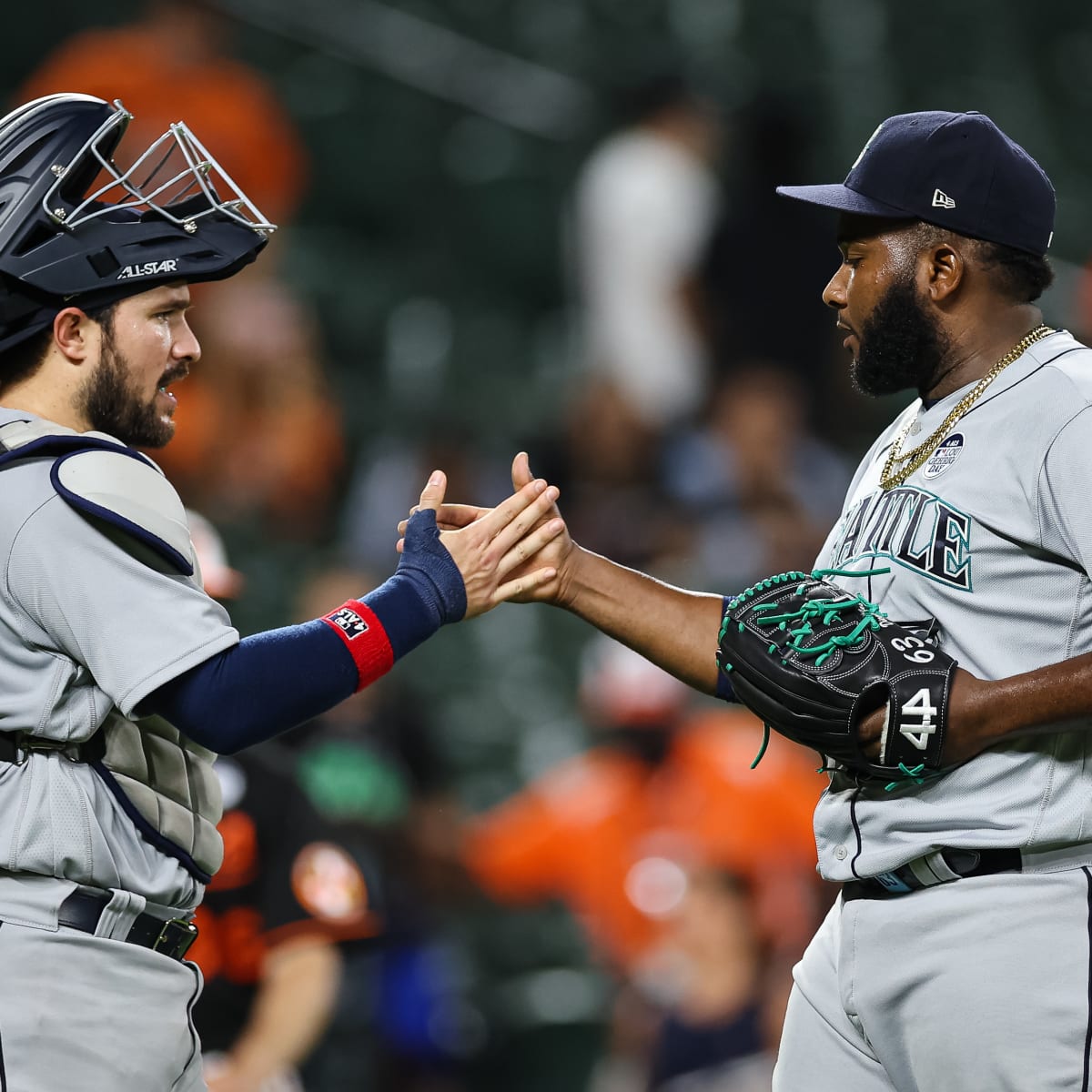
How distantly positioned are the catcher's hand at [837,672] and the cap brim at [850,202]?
1.80 feet

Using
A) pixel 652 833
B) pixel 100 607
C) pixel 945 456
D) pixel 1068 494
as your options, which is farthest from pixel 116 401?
pixel 652 833

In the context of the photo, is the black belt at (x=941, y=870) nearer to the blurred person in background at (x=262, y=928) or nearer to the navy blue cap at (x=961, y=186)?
the navy blue cap at (x=961, y=186)

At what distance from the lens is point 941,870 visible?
2273 millimetres

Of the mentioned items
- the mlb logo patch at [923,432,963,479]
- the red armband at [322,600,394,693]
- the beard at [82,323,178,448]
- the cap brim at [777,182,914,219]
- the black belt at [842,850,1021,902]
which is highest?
the cap brim at [777,182,914,219]

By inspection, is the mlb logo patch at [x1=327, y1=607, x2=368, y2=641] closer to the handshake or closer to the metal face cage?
the handshake

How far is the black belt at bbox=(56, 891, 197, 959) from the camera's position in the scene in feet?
7.13

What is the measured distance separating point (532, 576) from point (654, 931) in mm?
2781

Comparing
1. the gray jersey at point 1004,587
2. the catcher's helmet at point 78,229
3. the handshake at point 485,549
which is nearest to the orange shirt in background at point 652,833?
the handshake at point 485,549

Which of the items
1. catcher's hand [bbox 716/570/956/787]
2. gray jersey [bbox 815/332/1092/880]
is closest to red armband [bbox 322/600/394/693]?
catcher's hand [bbox 716/570/956/787]

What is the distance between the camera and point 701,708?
578 centimetres

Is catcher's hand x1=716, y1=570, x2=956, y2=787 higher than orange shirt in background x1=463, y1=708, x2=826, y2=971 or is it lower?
higher

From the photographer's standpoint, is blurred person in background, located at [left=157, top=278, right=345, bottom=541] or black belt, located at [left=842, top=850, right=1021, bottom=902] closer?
black belt, located at [left=842, top=850, right=1021, bottom=902]

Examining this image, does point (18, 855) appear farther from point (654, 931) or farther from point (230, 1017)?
point (654, 931)

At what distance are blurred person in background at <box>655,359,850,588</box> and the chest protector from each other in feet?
13.2
